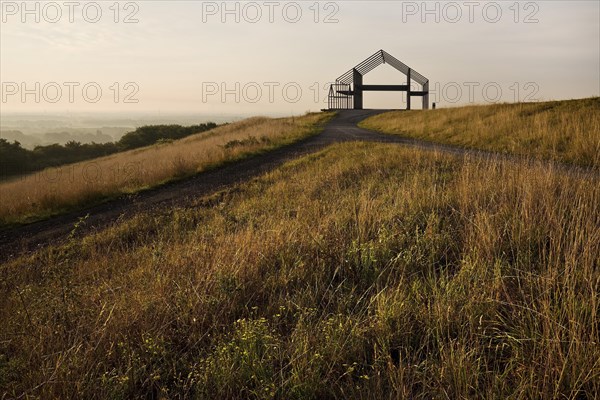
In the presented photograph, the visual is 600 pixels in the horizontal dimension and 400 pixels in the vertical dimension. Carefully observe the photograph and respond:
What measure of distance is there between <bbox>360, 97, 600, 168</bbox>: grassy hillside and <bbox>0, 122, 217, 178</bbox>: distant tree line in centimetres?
3029

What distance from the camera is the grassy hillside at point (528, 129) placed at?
31.5 ft

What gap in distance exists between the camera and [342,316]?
9.01ft

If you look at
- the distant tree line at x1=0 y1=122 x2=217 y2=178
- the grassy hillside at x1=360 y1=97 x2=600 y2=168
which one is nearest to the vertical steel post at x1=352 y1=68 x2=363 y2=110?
the distant tree line at x1=0 y1=122 x2=217 y2=178

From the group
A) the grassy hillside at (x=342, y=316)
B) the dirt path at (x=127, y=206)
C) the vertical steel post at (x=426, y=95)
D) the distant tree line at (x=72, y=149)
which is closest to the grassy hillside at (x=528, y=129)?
the dirt path at (x=127, y=206)

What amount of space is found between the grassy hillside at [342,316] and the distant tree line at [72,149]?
38.0 metres

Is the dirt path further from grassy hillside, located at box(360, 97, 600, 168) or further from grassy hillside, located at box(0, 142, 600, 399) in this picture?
grassy hillside, located at box(0, 142, 600, 399)

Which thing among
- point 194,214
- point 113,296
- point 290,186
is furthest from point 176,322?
point 290,186

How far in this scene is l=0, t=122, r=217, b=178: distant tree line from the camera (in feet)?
141

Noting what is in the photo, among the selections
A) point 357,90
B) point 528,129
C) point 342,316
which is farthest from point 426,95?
point 342,316

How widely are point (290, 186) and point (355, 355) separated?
6.65 meters

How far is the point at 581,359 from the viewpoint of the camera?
208 cm

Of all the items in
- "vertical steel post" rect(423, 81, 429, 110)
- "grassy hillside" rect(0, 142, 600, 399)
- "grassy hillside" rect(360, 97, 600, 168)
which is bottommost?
"grassy hillside" rect(0, 142, 600, 399)

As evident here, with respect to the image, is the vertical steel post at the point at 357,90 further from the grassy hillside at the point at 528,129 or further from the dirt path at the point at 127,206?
the dirt path at the point at 127,206

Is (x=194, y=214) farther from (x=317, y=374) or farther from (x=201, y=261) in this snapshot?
(x=317, y=374)
